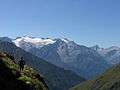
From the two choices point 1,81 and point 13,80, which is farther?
point 13,80

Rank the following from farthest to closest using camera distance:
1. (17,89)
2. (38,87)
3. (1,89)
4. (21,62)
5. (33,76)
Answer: (21,62), (33,76), (38,87), (17,89), (1,89)

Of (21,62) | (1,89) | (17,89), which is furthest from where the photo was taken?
(21,62)

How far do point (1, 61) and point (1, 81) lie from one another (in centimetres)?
453

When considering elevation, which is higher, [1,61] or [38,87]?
[1,61]

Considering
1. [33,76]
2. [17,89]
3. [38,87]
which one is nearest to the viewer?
[17,89]

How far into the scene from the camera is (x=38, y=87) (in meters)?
27.8

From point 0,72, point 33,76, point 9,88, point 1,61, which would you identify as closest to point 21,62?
point 33,76

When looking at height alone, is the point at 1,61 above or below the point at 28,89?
above

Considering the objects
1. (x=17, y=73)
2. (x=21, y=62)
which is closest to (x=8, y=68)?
(x=17, y=73)

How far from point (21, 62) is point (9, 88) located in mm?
9440

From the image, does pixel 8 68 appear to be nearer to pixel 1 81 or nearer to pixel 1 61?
pixel 1 61

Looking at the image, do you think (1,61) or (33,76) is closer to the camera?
(1,61)

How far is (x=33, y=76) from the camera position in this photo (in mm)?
31906

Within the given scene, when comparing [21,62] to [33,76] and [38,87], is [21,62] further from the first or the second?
[38,87]
